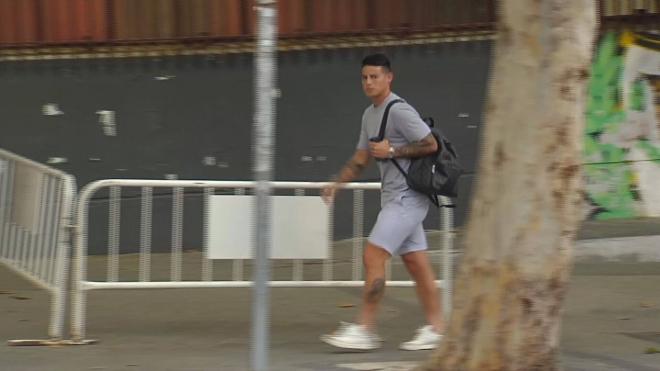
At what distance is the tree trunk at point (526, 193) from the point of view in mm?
5648

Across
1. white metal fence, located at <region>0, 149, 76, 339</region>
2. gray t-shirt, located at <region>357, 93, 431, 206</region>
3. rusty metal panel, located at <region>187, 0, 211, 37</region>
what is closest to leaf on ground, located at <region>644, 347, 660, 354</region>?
gray t-shirt, located at <region>357, 93, 431, 206</region>

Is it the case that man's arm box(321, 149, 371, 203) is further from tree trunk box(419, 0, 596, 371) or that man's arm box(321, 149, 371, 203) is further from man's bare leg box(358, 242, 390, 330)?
tree trunk box(419, 0, 596, 371)

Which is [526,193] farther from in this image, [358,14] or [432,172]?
[358,14]

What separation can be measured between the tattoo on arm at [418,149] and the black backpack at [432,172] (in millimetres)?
48

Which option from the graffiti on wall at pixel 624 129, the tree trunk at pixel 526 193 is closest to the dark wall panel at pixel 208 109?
the graffiti on wall at pixel 624 129

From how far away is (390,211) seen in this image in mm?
7133

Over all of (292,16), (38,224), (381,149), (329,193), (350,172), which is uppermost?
(292,16)

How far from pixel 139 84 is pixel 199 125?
0.62 metres

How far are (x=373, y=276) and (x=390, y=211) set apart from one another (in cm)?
40

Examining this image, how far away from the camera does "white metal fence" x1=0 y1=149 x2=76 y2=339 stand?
7.17m

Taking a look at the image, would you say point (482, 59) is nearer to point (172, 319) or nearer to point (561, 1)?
point (172, 319)

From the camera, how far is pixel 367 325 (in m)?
7.18

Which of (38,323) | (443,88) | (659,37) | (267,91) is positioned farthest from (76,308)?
(659,37)

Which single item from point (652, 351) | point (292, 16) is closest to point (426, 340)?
point (652, 351)
